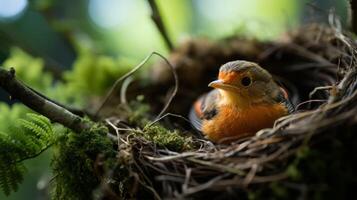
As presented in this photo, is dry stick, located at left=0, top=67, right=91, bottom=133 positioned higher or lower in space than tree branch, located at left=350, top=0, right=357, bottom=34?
→ higher

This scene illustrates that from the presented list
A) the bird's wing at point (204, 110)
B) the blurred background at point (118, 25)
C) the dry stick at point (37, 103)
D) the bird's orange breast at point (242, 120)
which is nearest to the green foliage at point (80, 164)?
the dry stick at point (37, 103)

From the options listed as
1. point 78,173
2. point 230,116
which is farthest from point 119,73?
point 78,173

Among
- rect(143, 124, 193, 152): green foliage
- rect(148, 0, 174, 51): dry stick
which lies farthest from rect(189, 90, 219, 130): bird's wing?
rect(148, 0, 174, 51): dry stick

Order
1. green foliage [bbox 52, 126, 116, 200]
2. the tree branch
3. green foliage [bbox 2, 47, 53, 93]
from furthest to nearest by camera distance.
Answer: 1. green foliage [bbox 2, 47, 53, 93]
2. the tree branch
3. green foliage [bbox 52, 126, 116, 200]

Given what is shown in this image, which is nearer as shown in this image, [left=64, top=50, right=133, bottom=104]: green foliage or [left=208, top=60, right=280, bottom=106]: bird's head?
[left=208, top=60, right=280, bottom=106]: bird's head

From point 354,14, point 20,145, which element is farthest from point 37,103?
point 354,14

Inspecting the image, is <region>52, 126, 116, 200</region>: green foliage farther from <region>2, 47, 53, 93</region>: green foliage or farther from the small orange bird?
<region>2, 47, 53, 93</region>: green foliage

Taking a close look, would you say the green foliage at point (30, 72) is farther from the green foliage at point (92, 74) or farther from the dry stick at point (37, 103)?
the dry stick at point (37, 103)
